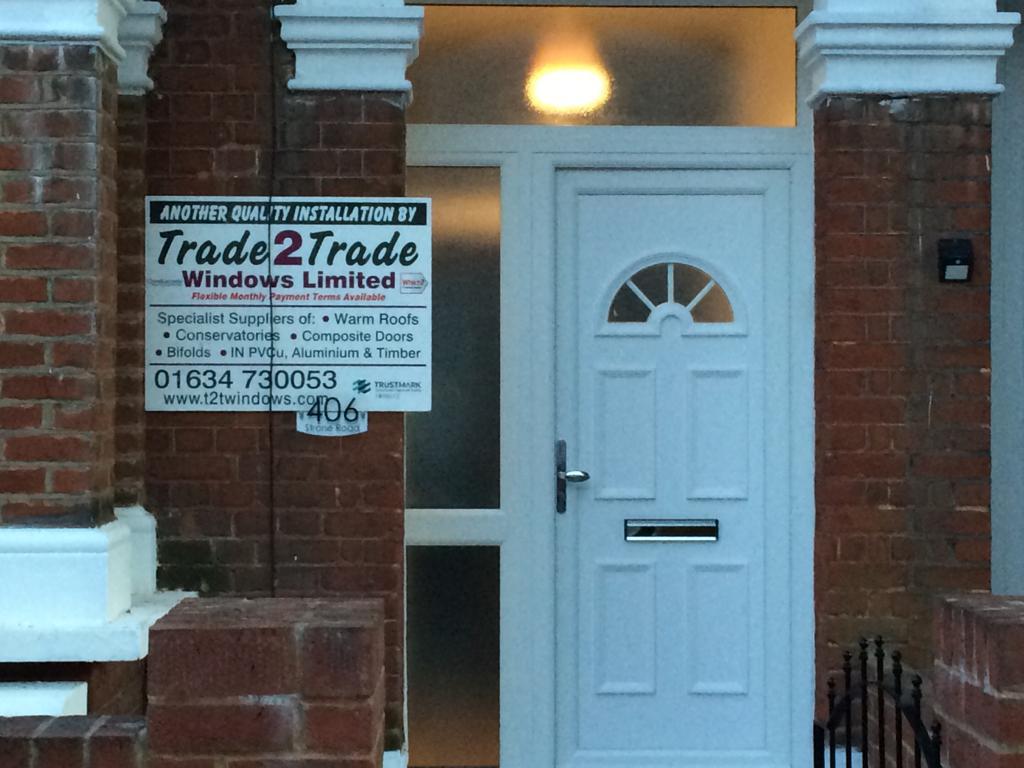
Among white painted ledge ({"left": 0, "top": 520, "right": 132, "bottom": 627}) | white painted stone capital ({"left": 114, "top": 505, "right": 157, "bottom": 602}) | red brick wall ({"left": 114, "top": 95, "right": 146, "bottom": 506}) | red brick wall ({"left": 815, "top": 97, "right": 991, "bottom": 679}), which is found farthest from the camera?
red brick wall ({"left": 815, "top": 97, "right": 991, "bottom": 679})

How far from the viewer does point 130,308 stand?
4590mm

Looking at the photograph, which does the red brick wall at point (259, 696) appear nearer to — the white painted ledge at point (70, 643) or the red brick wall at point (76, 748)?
the red brick wall at point (76, 748)

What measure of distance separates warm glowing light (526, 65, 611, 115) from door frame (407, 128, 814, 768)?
114 mm

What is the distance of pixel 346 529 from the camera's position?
4633 millimetres

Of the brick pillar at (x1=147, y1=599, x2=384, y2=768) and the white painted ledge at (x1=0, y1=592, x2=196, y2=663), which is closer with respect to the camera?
the brick pillar at (x1=147, y1=599, x2=384, y2=768)

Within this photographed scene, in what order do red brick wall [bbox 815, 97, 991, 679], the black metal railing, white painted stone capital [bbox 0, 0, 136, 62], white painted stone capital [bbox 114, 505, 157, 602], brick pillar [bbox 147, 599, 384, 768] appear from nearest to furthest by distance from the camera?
brick pillar [bbox 147, 599, 384, 768] < the black metal railing < white painted stone capital [bbox 0, 0, 136, 62] < white painted stone capital [bbox 114, 505, 157, 602] < red brick wall [bbox 815, 97, 991, 679]

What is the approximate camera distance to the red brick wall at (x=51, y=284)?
4.01 meters

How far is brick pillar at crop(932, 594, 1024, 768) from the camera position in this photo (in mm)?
2943

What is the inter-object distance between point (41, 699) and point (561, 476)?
6.59ft

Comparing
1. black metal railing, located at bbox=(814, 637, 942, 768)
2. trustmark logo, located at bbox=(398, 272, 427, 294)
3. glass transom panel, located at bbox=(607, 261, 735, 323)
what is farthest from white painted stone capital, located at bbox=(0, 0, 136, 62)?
black metal railing, located at bbox=(814, 637, 942, 768)

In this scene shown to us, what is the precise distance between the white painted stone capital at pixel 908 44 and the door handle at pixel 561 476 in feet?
5.30

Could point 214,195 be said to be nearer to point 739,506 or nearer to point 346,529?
point 346,529

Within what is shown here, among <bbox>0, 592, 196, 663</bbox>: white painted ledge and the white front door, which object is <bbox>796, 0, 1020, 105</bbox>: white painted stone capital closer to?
the white front door

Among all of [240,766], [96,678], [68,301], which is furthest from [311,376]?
[240,766]
